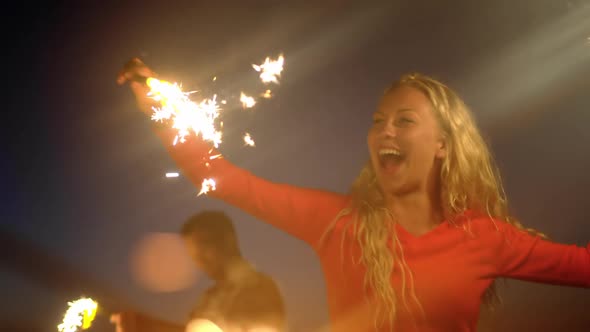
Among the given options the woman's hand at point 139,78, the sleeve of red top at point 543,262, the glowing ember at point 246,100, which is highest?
the glowing ember at point 246,100

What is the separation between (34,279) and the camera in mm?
2109

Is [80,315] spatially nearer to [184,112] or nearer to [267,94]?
[184,112]

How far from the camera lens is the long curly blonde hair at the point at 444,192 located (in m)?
1.44

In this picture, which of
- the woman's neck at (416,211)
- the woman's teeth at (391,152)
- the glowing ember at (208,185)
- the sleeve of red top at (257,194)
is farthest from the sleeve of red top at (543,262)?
the glowing ember at (208,185)

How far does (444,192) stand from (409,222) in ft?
0.66

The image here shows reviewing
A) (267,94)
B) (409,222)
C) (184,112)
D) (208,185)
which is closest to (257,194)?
(208,185)

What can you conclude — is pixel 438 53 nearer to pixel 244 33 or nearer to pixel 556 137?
pixel 556 137

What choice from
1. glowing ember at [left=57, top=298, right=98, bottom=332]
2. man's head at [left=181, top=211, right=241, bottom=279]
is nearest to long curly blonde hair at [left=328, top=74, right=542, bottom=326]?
man's head at [left=181, top=211, right=241, bottom=279]

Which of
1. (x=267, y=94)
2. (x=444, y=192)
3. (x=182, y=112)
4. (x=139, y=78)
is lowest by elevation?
(x=444, y=192)

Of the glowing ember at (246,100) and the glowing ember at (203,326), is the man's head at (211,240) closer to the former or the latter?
the glowing ember at (203,326)

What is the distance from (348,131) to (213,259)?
88 cm

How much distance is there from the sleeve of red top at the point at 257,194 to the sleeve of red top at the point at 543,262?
0.61 metres

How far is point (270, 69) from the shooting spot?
1948 millimetres

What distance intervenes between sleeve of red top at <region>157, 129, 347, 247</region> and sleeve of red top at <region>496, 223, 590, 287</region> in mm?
614
